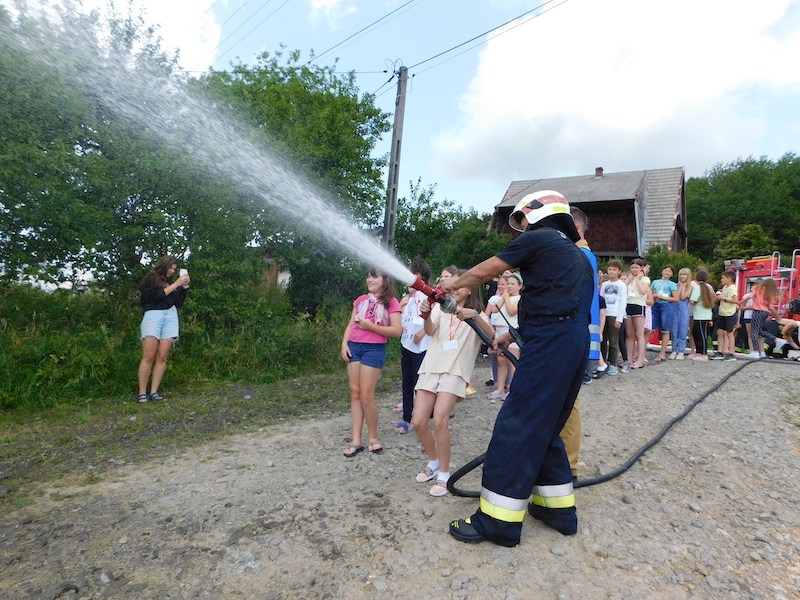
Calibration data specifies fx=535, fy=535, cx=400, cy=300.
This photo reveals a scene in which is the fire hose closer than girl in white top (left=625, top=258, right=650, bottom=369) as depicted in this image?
Yes

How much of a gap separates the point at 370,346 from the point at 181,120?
6556 mm

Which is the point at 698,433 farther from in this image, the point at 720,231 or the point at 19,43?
the point at 720,231

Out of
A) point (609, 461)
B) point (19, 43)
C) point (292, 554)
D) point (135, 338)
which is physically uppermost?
point (19, 43)

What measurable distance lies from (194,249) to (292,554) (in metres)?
6.87

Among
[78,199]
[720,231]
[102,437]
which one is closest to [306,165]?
[78,199]

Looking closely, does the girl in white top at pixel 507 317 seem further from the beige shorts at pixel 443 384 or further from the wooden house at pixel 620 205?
the wooden house at pixel 620 205

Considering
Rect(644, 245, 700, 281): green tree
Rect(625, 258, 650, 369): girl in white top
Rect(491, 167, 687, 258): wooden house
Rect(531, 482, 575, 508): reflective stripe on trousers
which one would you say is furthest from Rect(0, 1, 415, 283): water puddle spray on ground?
Rect(491, 167, 687, 258): wooden house

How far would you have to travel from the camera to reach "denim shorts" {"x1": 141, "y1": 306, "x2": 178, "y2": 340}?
641cm

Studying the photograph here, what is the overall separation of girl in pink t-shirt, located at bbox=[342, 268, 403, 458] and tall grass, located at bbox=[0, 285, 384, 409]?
3.44 meters

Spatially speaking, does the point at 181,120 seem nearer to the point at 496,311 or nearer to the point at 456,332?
the point at 496,311

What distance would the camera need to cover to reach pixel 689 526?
3396 millimetres

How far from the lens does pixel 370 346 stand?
15.7 ft

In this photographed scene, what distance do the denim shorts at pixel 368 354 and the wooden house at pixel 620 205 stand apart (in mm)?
21623

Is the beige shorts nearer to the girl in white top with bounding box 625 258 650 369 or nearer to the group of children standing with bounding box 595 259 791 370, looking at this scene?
the group of children standing with bounding box 595 259 791 370
